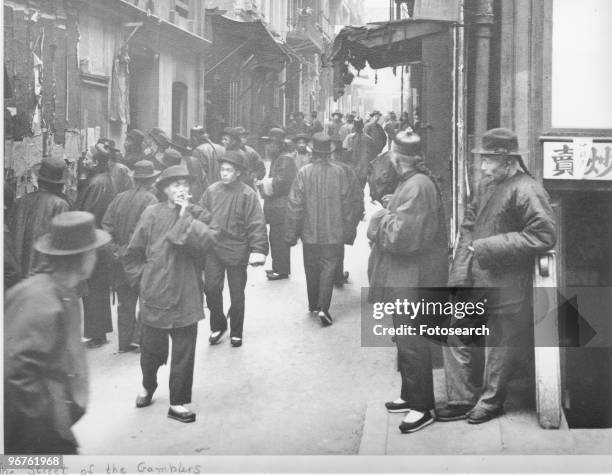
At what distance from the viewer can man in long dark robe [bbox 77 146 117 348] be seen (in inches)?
161

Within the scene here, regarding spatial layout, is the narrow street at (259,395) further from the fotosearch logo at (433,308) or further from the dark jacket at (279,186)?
the dark jacket at (279,186)

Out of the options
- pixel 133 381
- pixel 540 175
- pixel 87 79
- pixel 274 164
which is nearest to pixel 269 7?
pixel 274 164

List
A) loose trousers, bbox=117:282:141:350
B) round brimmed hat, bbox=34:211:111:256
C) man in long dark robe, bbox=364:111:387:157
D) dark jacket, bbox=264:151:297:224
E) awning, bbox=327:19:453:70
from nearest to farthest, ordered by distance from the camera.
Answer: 1. round brimmed hat, bbox=34:211:111:256
2. loose trousers, bbox=117:282:141:350
3. awning, bbox=327:19:453:70
4. man in long dark robe, bbox=364:111:387:157
5. dark jacket, bbox=264:151:297:224

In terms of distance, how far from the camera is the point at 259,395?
400 centimetres

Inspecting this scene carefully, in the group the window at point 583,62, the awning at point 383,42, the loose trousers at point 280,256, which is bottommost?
the loose trousers at point 280,256

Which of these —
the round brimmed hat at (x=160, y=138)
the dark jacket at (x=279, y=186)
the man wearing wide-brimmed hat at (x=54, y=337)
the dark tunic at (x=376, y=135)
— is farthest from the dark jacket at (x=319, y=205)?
the man wearing wide-brimmed hat at (x=54, y=337)

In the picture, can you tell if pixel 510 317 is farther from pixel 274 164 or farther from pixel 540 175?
pixel 274 164

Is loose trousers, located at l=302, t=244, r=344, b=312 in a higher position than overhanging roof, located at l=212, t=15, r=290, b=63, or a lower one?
lower

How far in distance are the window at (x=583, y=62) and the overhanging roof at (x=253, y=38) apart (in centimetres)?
256

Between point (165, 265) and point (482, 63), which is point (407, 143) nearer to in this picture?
point (482, 63)

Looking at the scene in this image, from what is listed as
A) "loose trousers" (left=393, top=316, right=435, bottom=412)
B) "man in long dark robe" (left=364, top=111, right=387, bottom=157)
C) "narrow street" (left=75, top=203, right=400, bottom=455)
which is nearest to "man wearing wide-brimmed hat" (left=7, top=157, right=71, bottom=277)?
"narrow street" (left=75, top=203, right=400, bottom=455)

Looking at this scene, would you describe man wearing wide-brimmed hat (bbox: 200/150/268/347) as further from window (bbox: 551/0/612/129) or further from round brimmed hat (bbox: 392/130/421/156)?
window (bbox: 551/0/612/129)

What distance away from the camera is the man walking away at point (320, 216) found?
16.1ft

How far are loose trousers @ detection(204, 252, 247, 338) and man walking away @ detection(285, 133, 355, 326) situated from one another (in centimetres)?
47
